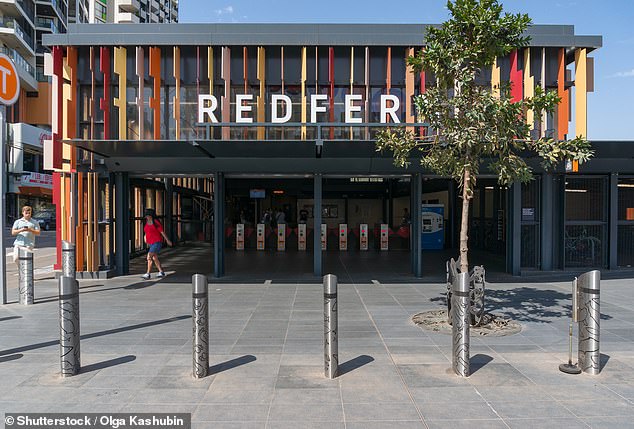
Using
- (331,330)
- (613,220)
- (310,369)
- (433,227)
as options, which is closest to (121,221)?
(310,369)

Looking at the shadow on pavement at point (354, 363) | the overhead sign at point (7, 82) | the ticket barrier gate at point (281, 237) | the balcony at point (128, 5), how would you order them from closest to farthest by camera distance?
the shadow on pavement at point (354, 363)
the overhead sign at point (7, 82)
the ticket barrier gate at point (281, 237)
the balcony at point (128, 5)

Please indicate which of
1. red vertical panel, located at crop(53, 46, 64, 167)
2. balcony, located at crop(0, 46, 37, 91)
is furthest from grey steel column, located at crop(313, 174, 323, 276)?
balcony, located at crop(0, 46, 37, 91)

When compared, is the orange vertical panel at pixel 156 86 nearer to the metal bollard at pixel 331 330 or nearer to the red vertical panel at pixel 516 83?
the metal bollard at pixel 331 330

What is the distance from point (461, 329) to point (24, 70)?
4984 centimetres

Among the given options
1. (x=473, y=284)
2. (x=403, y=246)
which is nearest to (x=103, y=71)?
(x=473, y=284)

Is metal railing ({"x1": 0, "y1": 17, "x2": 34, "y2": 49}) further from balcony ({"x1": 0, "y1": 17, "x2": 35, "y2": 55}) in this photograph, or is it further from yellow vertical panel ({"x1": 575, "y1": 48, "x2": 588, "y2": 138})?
yellow vertical panel ({"x1": 575, "y1": 48, "x2": 588, "y2": 138})

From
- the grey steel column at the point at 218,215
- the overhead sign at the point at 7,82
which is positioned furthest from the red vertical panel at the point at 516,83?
the overhead sign at the point at 7,82

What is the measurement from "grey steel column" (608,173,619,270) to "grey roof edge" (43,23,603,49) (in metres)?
3.88

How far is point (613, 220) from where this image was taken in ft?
Answer: 41.9

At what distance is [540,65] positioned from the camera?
39.8ft

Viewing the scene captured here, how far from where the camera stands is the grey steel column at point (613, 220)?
12.7 m

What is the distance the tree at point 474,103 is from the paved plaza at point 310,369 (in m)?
1.88

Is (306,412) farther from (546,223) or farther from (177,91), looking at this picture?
(546,223)

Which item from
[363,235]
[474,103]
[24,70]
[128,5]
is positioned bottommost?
[363,235]
